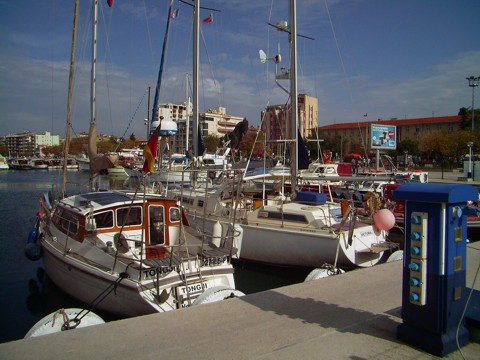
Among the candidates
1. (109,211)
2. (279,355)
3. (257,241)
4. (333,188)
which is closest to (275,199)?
(257,241)

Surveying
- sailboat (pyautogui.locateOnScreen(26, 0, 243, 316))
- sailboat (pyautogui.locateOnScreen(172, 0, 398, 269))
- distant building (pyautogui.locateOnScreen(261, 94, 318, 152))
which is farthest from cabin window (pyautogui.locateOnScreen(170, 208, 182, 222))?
distant building (pyautogui.locateOnScreen(261, 94, 318, 152))

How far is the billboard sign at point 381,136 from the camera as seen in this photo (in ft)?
106

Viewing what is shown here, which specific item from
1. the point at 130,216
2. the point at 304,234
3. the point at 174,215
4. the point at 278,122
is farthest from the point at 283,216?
the point at 278,122

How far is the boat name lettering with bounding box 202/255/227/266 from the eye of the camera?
8328mm

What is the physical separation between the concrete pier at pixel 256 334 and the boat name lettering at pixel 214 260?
7.10 feet

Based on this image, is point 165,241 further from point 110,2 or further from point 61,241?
point 110,2

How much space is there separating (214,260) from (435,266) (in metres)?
4.97

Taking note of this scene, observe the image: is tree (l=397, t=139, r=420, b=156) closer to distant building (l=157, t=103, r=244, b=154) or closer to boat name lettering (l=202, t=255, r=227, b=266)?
distant building (l=157, t=103, r=244, b=154)

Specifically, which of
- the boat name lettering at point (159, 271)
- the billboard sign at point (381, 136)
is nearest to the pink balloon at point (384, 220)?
the boat name lettering at point (159, 271)

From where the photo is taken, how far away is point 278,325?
5.12 m

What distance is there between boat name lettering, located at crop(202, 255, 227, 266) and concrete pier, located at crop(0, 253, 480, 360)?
85.2 inches

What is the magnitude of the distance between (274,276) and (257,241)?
117 centimetres

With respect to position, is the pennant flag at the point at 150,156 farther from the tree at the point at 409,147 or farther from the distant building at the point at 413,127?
the distant building at the point at 413,127

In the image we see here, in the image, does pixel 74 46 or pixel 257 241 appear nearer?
pixel 257 241
